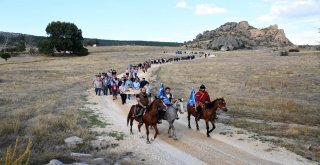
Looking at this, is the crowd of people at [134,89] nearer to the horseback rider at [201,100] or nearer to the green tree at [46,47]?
the horseback rider at [201,100]

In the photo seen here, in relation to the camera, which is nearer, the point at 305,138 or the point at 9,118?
the point at 305,138

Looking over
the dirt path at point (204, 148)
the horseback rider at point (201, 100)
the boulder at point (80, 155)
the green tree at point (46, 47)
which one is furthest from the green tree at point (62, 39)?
the boulder at point (80, 155)

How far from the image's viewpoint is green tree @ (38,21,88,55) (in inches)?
4200

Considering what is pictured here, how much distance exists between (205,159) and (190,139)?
2.92m

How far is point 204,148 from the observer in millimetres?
15023

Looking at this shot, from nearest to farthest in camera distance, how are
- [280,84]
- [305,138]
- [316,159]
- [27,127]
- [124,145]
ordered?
[316,159] → [124,145] → [305,138] → [27,127] → [280,84]

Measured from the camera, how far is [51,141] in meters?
15.9

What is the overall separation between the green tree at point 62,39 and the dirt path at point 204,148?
92.3 metres

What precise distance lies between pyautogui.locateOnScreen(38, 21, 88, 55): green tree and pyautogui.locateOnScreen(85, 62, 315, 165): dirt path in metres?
92.3

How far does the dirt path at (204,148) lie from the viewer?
13573 mm

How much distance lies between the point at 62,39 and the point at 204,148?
3982 inches

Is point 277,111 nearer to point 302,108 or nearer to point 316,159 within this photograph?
point 302,108

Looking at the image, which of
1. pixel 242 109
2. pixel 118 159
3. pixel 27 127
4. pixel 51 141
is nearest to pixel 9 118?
pixel 27 127

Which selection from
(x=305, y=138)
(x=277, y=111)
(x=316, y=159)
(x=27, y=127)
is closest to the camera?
(x=316, y=159)
